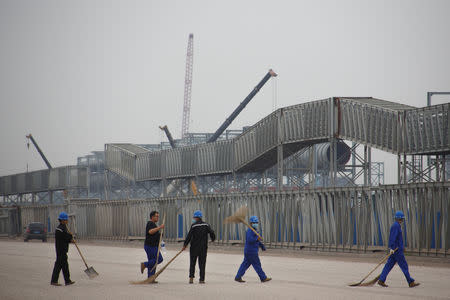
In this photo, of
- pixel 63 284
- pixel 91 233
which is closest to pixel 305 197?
pixel 63 284

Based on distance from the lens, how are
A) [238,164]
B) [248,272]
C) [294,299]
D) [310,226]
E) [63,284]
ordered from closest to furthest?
[294,299] → [63,284] → [248,272] → [310,226] → [238,164]

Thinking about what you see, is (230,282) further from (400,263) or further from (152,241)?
(400,263)

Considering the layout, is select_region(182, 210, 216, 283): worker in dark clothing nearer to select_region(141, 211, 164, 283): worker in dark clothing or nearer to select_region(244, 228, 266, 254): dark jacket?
select_region(141, 211, 164, 283): worker in dark clothing

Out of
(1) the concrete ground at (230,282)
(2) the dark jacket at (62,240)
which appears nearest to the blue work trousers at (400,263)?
(1) the concrete ground at (230,282)

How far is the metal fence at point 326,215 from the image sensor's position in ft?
90.8

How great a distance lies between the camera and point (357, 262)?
27.8 meters

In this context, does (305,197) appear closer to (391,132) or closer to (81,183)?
(391,132)

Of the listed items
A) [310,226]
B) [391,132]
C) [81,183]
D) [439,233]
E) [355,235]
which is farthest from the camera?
[81,183]

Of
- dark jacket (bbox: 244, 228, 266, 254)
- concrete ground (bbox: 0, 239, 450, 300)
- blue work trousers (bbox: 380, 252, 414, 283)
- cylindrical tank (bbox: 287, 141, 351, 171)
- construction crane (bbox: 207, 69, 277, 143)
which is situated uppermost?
construction crane (bbox: 207, 69, 277, 143)

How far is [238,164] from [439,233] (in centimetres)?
2872

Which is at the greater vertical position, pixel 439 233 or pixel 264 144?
pixel 264 144

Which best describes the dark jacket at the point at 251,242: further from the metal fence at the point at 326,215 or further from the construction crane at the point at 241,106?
the construction crane at the point at 241,106

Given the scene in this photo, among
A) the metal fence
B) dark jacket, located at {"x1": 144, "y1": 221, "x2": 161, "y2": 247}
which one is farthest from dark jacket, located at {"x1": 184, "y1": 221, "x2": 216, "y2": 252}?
the metal fence

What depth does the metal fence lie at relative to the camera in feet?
→ 90.8
